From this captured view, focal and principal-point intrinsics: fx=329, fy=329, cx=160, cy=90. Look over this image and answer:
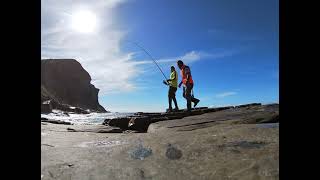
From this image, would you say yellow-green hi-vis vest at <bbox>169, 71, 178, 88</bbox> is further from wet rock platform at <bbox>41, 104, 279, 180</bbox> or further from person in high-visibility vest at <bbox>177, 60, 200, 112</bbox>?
wet rock platform at <bbox>41, 104, 279, 180</bbox>

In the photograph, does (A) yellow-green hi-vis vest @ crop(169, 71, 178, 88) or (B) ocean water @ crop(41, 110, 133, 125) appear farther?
(B) ocean water @ crop(41, 110, 133, 125)

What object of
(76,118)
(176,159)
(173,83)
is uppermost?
(173,83)

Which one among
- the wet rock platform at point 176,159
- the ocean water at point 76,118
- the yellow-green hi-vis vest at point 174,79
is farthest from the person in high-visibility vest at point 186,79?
the wet rock platform at point 176,159

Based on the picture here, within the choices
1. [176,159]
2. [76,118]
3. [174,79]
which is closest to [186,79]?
[174,79]

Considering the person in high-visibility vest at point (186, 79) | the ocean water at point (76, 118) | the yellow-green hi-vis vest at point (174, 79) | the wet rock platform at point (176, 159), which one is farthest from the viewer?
the ocean water at point (76, 118)

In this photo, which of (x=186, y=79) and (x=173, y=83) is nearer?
(x=186, y=79)

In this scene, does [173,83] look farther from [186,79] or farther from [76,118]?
[76,118]

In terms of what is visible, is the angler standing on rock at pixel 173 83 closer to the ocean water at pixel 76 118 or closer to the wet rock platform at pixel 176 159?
the ocean water at pixel 76 118

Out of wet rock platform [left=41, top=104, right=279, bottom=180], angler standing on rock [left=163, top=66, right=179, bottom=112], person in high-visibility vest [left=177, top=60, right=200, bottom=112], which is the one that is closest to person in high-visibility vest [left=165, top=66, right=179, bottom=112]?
angler standing on rock [left=163, top=66, right=179, bottom=112]

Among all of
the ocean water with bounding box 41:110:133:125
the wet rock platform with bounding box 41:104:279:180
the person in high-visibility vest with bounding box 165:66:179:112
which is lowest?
the ocean water with bounding box 41:110:133:125

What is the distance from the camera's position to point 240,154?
445 centimetres

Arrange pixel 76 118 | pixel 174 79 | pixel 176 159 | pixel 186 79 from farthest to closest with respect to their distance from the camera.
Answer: pixel 76 118
pixel 174 79
pixel 186 79
pixel 176 159
